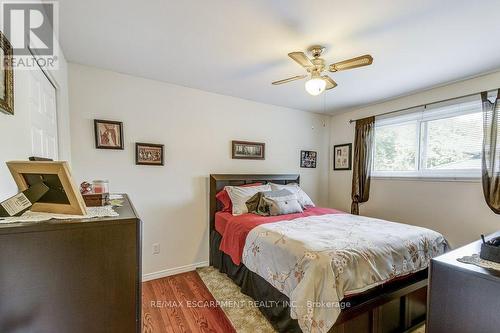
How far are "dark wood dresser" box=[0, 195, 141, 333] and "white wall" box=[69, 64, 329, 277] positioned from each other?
75.8 inches

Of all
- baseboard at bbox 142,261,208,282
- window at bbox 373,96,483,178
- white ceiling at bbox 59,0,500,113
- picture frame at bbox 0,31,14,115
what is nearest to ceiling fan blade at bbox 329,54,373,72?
white ceiling at bbox 59,0,500,113

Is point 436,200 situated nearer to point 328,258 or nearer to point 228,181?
point 328,258

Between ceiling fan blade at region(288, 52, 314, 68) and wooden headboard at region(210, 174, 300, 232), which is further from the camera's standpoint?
wooden headboard at region(210, 174, 300, 232)

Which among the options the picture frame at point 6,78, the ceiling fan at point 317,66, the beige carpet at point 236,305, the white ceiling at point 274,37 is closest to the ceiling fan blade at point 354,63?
the ceiling fan at point 317,66

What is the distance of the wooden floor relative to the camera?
190cm

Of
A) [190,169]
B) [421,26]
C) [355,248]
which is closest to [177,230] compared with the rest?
[190,169]

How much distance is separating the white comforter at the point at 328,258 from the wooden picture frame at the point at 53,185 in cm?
133

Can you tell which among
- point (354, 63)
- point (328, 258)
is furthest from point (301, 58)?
point (328, 258)

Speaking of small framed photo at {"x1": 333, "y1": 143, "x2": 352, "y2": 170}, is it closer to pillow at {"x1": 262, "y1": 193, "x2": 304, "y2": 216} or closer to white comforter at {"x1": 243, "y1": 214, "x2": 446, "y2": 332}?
pillow at {"x1": 262, "y1": 193, "x2": 304, "y2": 216}

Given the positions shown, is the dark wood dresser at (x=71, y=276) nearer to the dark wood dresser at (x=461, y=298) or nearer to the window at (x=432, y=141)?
the dark wood dresser at (x=461, y=298)

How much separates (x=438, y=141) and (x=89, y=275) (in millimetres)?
3636

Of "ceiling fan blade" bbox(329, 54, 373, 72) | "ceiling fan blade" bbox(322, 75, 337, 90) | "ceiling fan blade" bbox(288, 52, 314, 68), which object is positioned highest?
"ceiling fan blade" bbox(288, 52, 314, 68)

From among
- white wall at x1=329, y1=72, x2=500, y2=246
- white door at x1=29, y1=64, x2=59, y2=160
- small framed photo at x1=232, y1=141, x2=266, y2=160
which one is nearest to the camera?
white door at x1=29, y1=64, x2=59, y2=160

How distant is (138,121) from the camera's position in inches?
→ 103
